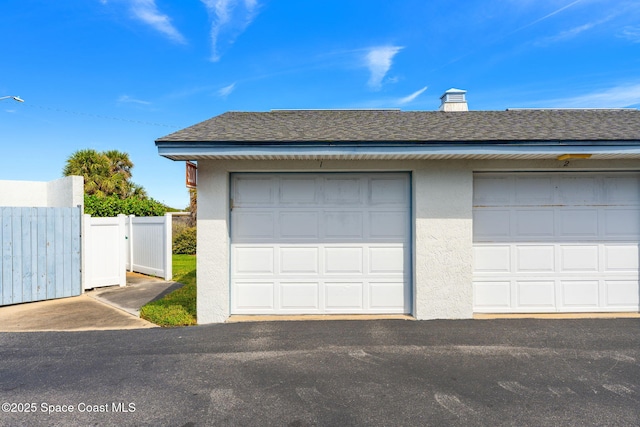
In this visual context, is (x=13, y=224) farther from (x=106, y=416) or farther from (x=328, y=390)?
(x=328, y=390)

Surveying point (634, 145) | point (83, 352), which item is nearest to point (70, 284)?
point (83, 352)

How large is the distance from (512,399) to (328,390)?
1.89m

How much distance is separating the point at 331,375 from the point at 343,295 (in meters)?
2.26

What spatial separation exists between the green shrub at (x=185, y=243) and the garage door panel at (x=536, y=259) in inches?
589

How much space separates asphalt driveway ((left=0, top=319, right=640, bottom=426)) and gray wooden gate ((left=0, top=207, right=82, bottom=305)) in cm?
249

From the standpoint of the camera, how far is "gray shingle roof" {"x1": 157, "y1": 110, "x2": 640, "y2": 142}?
5551mm

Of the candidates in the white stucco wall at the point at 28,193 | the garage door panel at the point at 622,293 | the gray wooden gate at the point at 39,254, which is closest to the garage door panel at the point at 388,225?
the garage door panel at the point at 622,293

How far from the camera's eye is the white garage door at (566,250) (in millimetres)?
6219

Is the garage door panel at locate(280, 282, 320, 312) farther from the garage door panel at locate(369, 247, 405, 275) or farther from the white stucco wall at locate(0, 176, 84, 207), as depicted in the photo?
the white stucco wall at locate(0, 176, 84, 207)

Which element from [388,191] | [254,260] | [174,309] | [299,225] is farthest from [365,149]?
[174,309]

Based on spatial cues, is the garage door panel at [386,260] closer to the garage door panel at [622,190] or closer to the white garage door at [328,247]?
the white garage door at [328,247]

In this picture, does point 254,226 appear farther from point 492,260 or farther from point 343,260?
point 492,260

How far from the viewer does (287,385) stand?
379 cm

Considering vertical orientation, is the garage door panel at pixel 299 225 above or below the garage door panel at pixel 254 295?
above
